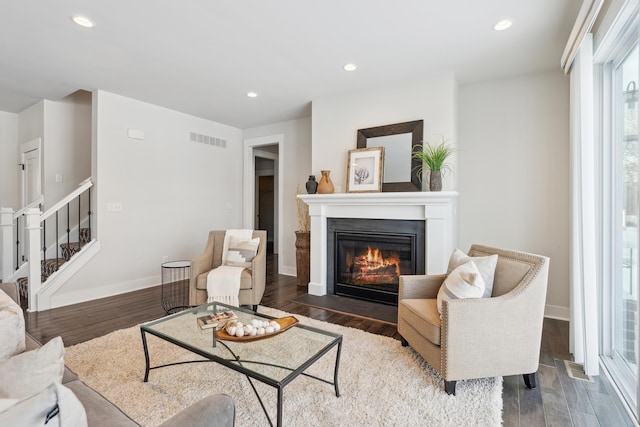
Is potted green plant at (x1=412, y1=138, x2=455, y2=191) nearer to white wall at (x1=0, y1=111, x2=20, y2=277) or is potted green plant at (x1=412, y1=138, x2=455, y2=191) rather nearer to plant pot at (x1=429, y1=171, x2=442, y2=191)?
plant pot at (x1=429, y1=171, x2=442, y2=191)

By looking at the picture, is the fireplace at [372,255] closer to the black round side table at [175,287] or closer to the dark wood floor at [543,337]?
the dark wood floor at [543,337]

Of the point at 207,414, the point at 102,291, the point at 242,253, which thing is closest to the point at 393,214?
the point at 242,253

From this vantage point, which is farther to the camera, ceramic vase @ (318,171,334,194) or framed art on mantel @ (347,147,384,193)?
ceramic vase @ (318,171,334,194)

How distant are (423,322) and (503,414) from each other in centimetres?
62

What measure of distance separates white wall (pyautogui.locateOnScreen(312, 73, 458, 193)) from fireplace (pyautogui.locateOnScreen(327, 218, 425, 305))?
0.55m

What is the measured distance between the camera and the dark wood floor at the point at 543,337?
5.72 feet

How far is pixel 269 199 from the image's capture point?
8516mm

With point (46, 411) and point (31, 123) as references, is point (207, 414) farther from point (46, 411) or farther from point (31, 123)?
point (31, 123)

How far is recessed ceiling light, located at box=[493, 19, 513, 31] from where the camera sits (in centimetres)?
244

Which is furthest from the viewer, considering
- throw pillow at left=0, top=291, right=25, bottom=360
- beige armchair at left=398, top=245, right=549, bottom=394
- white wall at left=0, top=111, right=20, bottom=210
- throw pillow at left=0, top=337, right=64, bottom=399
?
white wall at left=0, top=111, right=20, bottom=210

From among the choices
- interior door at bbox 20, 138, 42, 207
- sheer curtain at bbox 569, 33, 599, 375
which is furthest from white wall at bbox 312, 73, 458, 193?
interior door at bbox 20, 138, 42, 207

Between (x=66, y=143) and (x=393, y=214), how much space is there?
4745 mm

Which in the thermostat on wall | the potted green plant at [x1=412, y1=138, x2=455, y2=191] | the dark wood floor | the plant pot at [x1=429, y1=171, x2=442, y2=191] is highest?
the thermostat on wall

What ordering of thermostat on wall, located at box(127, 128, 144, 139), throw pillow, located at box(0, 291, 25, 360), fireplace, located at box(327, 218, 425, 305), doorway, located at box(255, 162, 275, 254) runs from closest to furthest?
throw pillow, located at box(0, 291, 25, 360)
fireplace, located at box(327, 218, 425, 305)
thermostat on wall, located at box(127, 128, 144, 139)
doorway, located at box(255, 162, 275, 254)
